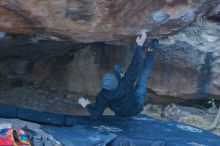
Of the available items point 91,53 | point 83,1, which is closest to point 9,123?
point 83,1

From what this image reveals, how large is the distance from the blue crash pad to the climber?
123 millimetres

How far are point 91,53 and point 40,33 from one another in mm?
1220

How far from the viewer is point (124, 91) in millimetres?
3893

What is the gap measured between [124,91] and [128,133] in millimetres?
353

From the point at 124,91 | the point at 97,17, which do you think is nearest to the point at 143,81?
the point at 124,91

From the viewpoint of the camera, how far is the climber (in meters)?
3.82

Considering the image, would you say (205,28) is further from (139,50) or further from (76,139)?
(76,139)

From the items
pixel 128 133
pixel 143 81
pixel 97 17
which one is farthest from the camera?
pixel 143 81

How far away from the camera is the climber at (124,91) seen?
151 inches

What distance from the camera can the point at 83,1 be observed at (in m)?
3.55

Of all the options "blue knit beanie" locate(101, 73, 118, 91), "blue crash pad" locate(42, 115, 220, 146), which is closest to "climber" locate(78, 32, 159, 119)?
"blue knit beanie" locate(101, 73, 118, 91)

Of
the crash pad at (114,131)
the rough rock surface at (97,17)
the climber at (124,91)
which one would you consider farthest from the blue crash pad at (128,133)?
the rough rock surface at (97,17)

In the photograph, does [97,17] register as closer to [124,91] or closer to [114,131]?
[124,91]

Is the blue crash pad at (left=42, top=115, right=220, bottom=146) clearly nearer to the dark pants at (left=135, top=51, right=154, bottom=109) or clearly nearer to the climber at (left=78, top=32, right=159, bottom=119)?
the climber at (left=78, top=32, right=159, bottom=119)
